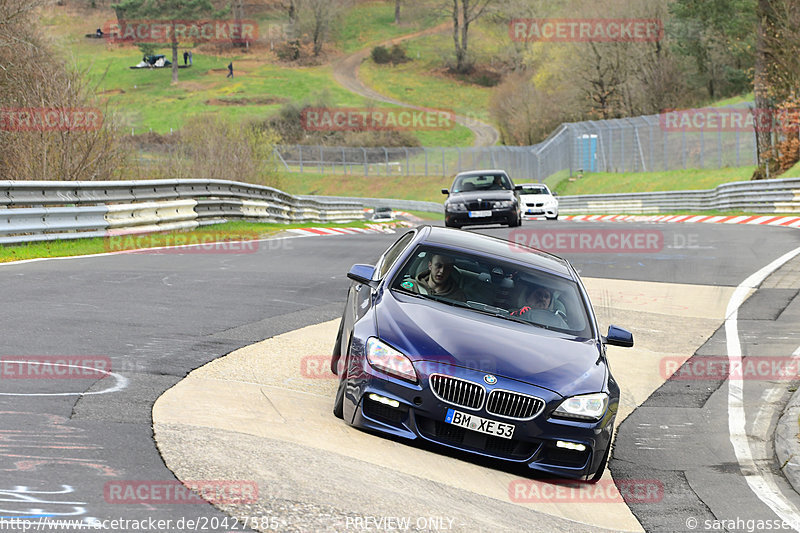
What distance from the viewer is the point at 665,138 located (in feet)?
177

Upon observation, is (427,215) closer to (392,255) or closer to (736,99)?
(736,99)

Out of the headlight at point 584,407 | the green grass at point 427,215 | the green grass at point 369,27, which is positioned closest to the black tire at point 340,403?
the headlight at point 584,407

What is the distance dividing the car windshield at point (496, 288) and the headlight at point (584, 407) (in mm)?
942

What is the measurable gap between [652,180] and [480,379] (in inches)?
1954

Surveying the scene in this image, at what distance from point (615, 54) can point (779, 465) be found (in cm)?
7189

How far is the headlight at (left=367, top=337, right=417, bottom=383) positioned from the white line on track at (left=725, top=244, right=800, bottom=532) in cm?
237

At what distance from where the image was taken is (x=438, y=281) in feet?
26.7

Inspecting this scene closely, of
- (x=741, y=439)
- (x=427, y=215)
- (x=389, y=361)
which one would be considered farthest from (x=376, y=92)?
(x=389, y=361)

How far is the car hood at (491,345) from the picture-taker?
266 inches

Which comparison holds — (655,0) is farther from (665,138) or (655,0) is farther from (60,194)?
(60,194)

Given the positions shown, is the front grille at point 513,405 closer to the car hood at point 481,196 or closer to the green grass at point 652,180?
the car hood at point 481,196

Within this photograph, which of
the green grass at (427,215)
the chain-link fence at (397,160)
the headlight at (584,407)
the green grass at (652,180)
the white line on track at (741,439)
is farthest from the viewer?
the chain-link fence at (397,160)

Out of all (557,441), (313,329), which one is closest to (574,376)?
(557,441)

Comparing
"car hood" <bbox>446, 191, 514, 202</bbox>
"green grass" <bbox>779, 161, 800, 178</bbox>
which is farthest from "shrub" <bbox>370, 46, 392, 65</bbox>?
"car hood" <bbox>446, 191, 514, 202</bbox>
